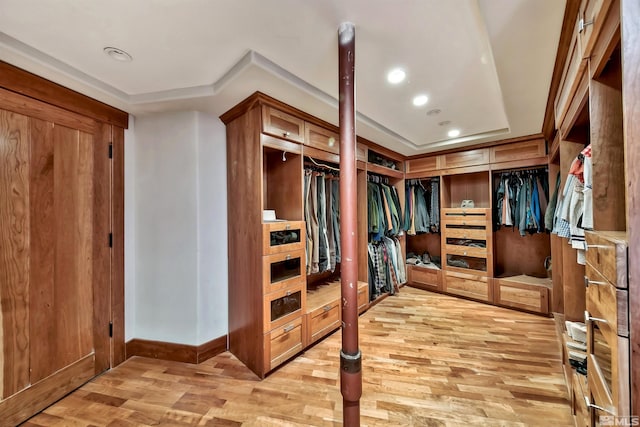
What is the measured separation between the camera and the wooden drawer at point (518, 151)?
2963 millimetres

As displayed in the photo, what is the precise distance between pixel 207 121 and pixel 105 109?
731 mm

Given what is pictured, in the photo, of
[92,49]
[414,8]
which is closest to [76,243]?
[92,49]

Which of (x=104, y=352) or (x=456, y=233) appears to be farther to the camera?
(x=456, y=233)

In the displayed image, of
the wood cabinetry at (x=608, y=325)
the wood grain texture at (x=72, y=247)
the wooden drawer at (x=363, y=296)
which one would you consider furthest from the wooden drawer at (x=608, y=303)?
the wood grain texture at (x=72, y=247)

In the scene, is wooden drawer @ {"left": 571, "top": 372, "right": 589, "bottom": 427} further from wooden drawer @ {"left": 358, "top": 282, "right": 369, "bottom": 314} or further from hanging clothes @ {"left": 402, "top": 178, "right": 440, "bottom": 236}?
hanging clothes @ {"left": 402, "top": 178, "right": 440, "bottom": 236}

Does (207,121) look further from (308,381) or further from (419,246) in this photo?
(419,246)

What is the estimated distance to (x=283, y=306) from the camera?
6.56ft

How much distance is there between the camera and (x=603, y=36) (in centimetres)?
Answer: 86

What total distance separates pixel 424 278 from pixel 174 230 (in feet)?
11.3

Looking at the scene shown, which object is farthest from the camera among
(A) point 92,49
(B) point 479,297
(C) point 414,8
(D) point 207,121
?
(B) point 479,297

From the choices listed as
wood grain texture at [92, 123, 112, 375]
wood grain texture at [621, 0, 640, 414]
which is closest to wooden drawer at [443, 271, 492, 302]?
wood grain texture at [621, 0, 640, 414]

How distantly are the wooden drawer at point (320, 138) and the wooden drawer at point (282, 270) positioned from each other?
3.21 ft

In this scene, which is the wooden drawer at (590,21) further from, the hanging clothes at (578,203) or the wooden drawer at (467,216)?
the wooden drawer at (467,216)

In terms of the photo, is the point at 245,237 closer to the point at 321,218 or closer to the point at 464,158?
the point at 321,218
